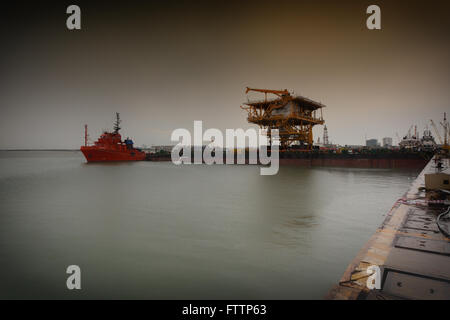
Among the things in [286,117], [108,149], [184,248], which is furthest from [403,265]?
[108,149]

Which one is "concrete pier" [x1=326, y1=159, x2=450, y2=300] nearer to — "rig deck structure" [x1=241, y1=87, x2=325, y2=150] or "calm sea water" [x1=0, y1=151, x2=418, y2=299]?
"calm sea water" [x1=0, y1=151, x2=418, y2=299]

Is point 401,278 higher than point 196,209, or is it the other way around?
point 401,278

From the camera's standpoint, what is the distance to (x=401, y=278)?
9.06 ft

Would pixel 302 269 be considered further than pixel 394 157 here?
No

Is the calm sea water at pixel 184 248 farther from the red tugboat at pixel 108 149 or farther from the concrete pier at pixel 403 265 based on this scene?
the red tugboat at pixel 108 149

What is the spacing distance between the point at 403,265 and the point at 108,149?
55.6 meters

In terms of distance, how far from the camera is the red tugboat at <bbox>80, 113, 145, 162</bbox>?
4947 centimetres

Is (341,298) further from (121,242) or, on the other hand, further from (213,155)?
(213,155)

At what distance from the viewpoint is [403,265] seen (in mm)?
3062

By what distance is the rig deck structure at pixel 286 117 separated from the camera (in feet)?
126

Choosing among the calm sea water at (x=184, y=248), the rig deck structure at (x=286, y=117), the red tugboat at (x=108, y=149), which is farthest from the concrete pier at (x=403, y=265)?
the red tugboat at (x=108, y=149)

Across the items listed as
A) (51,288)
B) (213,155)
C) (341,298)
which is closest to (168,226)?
(51,288)

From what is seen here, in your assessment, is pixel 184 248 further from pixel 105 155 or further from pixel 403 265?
pixel 105 155
